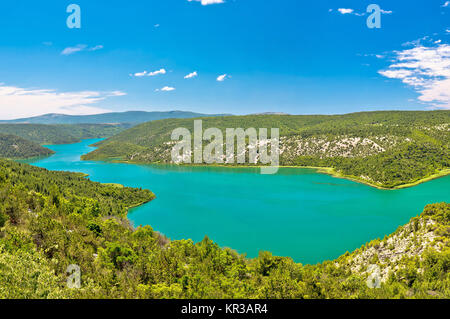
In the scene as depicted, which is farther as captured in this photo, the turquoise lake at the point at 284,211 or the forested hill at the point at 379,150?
the forested hill at the point at 379,150

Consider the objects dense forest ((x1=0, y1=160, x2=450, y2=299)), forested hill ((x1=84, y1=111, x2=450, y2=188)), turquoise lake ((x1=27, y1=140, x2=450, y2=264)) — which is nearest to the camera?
A: dense forest ((x1=0, y1=160, x2=450, y2=299))

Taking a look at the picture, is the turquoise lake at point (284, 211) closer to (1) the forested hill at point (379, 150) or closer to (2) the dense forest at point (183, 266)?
(2) the dense forest at point (183, 266)

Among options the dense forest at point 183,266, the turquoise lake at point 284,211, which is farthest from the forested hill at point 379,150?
the dense forest at point 183,266

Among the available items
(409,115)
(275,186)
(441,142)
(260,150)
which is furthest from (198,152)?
(409,115)

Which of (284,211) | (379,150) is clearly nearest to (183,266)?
(284,211)

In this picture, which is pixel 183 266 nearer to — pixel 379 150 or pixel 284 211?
pixel 284 211

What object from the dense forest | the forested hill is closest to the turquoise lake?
the dense forest

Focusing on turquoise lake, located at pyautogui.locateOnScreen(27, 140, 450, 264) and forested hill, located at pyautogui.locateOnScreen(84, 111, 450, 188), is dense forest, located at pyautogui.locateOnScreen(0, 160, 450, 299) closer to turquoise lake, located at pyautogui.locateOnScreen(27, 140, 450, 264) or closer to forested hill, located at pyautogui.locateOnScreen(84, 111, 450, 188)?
turquoise lake, located at pyautogui.locateOnScreen(27, 140, 450, 264)
